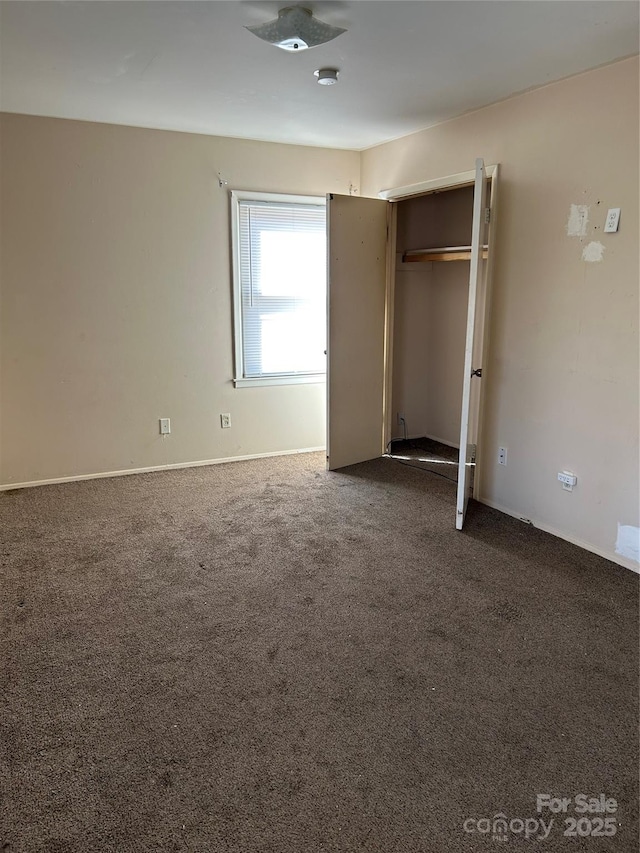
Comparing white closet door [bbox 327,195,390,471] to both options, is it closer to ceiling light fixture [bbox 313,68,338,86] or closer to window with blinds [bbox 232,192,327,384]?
window with blinds [bbox 232,192,327,384]

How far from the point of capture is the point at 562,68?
9.64ft

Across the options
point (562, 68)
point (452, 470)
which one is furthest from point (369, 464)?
point (562, 68)

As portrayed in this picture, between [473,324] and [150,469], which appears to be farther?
[150,469]

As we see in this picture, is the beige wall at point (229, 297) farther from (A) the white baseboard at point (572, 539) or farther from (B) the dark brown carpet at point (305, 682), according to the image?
(B) the dark brown carpet at point (305, 682)

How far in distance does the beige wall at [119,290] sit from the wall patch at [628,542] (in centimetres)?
295

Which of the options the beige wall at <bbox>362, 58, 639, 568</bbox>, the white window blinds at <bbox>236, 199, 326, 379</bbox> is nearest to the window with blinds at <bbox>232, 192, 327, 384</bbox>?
the white window blinds at <bbox>236, 199, 326, 379</bbox>

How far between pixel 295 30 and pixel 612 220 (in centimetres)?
181

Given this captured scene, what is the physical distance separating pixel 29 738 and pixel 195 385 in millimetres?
3065

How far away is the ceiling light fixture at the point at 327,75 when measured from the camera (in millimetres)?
2924

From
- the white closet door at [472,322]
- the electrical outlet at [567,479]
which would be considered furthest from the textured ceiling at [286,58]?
the electrical outlet at [567,479]

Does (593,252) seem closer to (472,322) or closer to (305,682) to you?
(472,322)

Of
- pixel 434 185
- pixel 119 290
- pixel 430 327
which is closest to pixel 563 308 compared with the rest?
pixel 434 185

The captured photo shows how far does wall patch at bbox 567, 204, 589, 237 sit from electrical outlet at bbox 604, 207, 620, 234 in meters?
0.13

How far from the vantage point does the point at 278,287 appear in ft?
15.7
